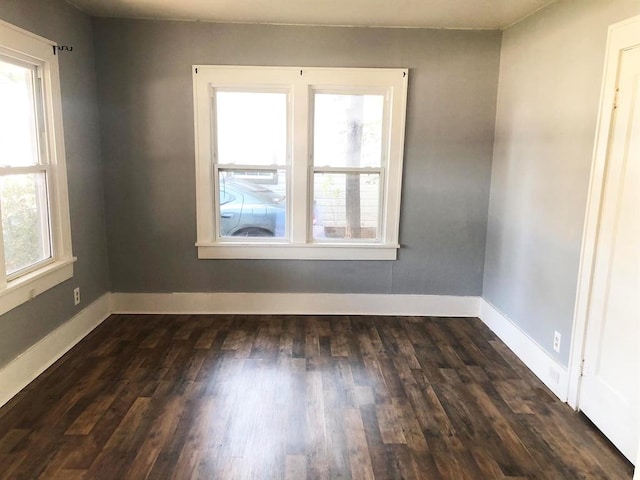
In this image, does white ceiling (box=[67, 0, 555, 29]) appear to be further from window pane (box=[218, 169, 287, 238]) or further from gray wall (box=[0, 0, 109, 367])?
window pane (box=[218, 169, 287, 238])

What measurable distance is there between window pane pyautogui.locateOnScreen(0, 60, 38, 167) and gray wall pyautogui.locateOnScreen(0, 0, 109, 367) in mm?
292

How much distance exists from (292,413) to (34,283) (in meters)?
1.81

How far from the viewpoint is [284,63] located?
12.2 feet

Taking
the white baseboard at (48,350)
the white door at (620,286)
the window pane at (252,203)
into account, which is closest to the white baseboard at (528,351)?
the white door at (620,286)

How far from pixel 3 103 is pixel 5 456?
191 centimetres

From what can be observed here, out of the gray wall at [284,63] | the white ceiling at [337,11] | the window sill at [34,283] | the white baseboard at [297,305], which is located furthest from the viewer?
the white baseboard at [297,305]

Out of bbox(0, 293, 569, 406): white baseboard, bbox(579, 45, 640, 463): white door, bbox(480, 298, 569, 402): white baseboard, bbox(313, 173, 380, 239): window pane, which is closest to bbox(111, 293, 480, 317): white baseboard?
bbox(0, 293, 569, 406): white baseboard

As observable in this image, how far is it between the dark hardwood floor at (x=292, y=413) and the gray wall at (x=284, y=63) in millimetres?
579

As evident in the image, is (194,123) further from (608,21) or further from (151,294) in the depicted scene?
(608,21)

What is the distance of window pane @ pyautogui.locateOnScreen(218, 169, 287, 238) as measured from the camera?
3926 millimetres

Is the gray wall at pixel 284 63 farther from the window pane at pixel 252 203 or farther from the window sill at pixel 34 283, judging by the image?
the window sill at pixel 34 283

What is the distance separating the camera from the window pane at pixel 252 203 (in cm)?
393

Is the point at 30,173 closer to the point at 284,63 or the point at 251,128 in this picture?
the point at 251,128

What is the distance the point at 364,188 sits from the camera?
3992 millimetres
